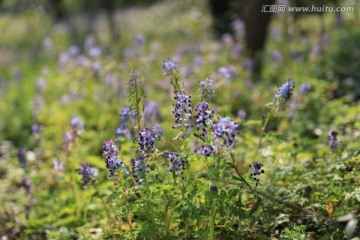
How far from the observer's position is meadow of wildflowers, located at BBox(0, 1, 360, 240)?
2.78 metres

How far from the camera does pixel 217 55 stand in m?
8.08

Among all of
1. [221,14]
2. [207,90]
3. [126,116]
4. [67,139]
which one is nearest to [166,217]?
[207,90]

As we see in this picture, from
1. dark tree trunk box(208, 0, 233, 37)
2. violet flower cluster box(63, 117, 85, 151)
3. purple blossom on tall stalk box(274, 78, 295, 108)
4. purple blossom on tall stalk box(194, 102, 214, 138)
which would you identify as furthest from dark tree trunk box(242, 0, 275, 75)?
purple blossom on tall stalk box(194, 102, 214, 138)

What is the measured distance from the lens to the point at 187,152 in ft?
8.91

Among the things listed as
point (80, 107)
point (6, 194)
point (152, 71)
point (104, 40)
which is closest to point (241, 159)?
point (6, 194)

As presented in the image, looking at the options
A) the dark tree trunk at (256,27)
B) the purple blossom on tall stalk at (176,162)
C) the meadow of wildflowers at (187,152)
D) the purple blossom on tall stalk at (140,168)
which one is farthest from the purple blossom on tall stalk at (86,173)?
the dark tree trunk at (256,27)

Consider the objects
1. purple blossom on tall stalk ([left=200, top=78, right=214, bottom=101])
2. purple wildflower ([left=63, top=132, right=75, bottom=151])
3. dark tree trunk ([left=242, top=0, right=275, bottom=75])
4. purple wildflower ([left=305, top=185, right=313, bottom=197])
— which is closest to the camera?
purple blossom on tall stalk ([left=200, top=78, right=214, bottom=101])

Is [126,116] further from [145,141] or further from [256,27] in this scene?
[256,27]

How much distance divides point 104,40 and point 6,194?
9.63 meters

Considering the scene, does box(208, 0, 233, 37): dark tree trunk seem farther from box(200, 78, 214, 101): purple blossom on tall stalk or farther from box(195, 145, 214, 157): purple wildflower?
box(195, 145, 214, 157): purple wildflower

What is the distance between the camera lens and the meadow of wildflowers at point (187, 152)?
278 cm

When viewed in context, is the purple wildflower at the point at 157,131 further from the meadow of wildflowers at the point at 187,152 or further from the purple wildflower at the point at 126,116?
the purple wildflower at the point at 126,116

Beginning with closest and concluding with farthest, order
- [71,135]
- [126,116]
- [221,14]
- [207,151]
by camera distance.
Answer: [207,151] < [126,116] < [71,135] < [221,14]

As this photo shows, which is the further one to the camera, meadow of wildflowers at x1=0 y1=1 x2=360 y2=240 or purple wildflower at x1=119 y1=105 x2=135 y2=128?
purple wildflower at x1=119 y1=105 x2=135 y2=128
